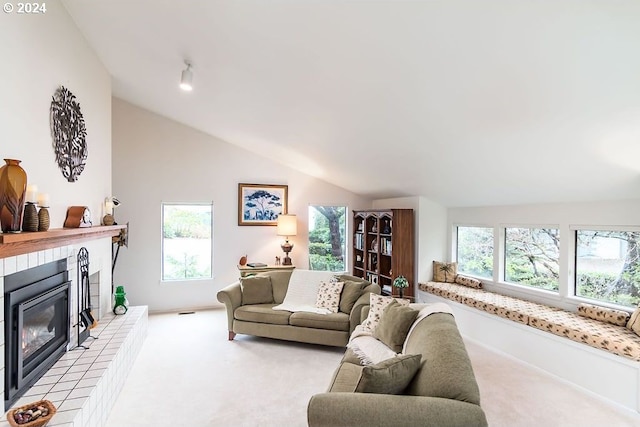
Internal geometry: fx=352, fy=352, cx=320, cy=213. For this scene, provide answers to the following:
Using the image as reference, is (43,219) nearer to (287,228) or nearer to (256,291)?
(256,291)

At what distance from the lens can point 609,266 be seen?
3.53m

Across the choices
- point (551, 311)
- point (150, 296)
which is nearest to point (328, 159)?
point (551, 311)

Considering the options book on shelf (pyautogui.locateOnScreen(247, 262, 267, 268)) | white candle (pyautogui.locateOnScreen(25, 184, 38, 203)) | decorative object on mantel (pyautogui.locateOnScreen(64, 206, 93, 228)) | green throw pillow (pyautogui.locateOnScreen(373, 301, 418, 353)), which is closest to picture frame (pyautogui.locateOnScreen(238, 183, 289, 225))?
book on shelf (pyautogui.locateOnScreen(247, 262, 267, 268))

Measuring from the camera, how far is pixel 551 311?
3.72 meters

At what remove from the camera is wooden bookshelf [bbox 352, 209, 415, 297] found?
5207mm

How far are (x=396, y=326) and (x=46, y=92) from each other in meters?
3.25

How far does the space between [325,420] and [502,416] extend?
1.72 m

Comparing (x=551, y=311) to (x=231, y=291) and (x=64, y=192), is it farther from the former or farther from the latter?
(x=64, y=192)

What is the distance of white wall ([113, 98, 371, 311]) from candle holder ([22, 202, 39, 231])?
11.0 feet

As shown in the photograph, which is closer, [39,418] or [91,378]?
[39,418]

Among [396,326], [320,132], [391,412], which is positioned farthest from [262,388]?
[320,132]

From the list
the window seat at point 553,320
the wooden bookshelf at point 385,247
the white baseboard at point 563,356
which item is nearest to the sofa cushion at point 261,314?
the wooden bookshelf at point 385,247

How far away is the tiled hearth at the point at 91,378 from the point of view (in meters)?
2.21

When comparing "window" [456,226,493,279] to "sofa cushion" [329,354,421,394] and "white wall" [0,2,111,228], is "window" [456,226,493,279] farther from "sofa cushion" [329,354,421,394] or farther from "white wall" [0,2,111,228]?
"white wall" [0,2,111,228]
